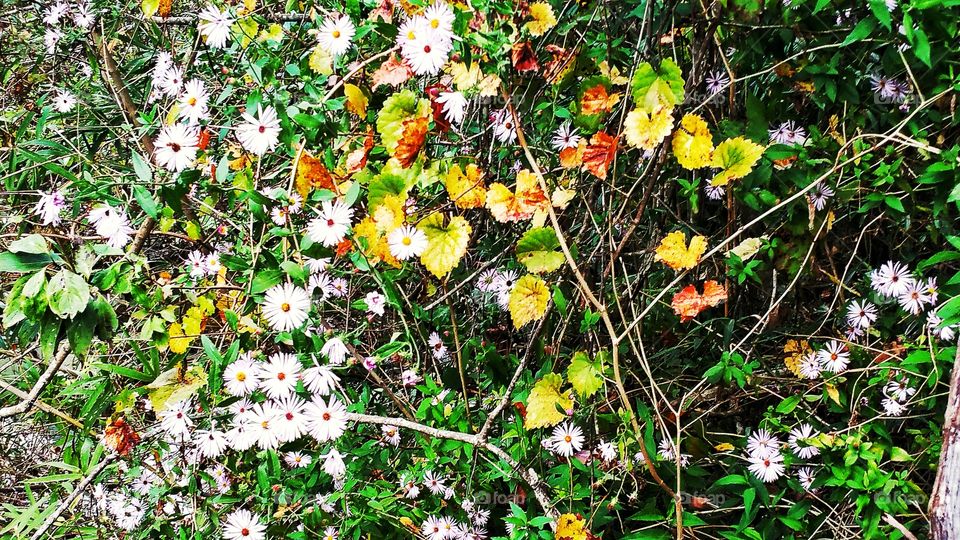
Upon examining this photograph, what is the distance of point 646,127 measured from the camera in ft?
4.20

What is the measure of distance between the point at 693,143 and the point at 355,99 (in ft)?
1.98

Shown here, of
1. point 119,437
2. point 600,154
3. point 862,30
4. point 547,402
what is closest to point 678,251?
point 600,154

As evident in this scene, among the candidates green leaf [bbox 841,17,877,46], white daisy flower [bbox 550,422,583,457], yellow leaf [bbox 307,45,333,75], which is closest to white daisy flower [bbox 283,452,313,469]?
white daisy flower [bbox 550,422,583,457]

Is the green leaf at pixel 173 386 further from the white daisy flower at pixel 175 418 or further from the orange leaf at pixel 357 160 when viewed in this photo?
the orange leaf at pixel 357 160

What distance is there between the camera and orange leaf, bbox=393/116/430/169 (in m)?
1.26

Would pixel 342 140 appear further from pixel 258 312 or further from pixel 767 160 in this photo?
pixel 767 160

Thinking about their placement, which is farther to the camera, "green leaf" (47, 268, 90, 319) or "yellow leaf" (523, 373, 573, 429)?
"yellow leaf" (523, 373, 573, 429)

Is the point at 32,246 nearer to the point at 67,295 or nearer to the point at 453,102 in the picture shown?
the point at 67,295

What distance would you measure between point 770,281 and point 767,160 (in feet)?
→ 1.14

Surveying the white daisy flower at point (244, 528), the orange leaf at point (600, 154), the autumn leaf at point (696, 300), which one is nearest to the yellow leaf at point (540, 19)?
the orange leaf at point (600, 154)

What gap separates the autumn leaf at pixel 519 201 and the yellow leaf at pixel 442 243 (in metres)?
0.07

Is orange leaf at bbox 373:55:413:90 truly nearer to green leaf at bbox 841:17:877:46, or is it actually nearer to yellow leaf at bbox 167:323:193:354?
yellow leaf at bbox 167:323:193:354

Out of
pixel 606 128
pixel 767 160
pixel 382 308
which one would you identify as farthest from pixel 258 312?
pixel 767 160

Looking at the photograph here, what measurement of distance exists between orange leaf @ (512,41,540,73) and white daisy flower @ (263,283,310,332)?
52 centimetres
